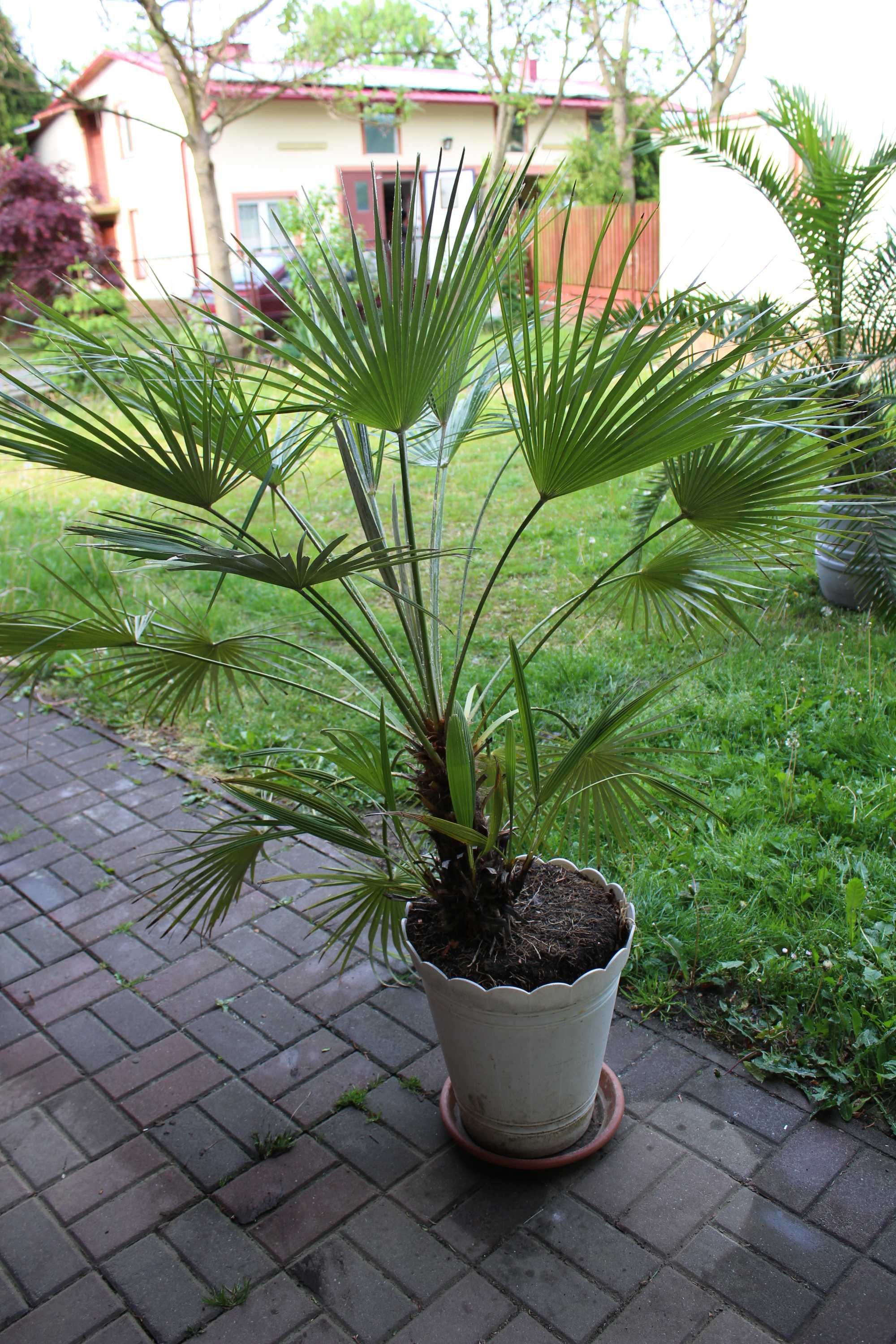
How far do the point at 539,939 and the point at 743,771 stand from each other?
1.72m

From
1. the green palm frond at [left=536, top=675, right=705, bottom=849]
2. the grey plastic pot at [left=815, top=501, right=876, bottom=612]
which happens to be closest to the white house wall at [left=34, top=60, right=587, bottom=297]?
the grey plastic pot at [left=815, top=501, right=876, bottom=612]

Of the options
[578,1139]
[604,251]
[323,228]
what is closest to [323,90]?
[604,251]

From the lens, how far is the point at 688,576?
245 centimetres

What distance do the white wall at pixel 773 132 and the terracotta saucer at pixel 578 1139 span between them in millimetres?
4133

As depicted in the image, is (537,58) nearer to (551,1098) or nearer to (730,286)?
(730,286)

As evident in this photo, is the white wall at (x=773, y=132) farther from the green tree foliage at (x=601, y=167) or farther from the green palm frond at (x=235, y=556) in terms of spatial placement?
the green tree foliage at (x=601, y=167)

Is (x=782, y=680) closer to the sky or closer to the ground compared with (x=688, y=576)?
closer to the ground

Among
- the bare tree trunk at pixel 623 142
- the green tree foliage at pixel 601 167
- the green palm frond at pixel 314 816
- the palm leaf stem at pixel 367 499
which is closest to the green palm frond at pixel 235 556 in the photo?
the palm leaf stem at pixel 367 499

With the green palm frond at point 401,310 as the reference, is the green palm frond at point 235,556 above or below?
below

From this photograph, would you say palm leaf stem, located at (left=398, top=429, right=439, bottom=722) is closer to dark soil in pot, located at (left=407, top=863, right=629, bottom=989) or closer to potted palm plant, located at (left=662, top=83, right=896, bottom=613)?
dark soil in pot, located at (left=407, top=863, right=629, bottom=989)

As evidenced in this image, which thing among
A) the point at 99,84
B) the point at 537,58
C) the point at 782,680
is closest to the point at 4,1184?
the point at 782,680

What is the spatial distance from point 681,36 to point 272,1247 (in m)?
18.8

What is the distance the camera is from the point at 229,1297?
2.03 metres

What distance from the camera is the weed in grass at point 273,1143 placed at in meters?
2.38
